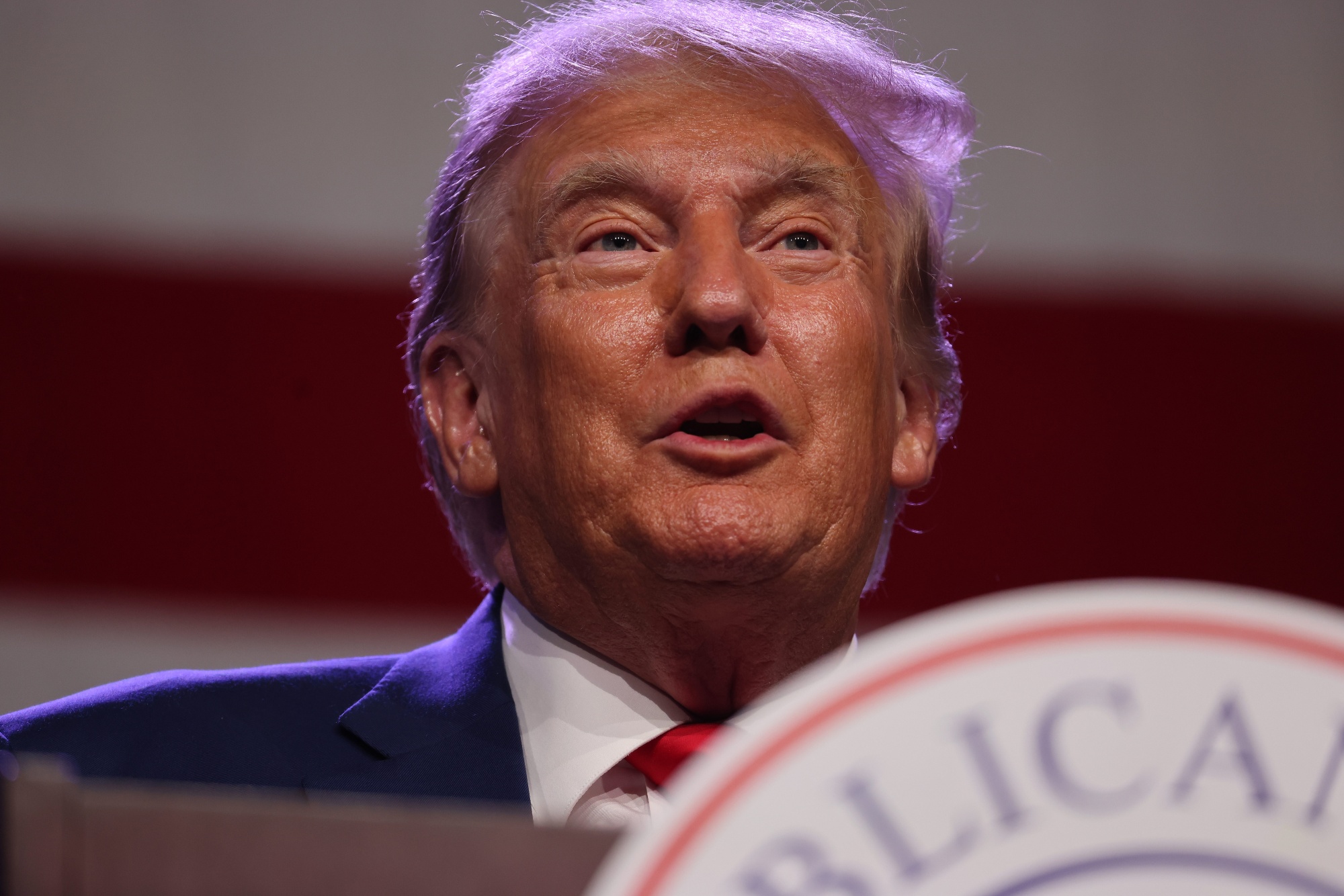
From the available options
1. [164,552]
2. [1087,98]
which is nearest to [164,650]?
[164,552]

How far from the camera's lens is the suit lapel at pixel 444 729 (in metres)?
1.06

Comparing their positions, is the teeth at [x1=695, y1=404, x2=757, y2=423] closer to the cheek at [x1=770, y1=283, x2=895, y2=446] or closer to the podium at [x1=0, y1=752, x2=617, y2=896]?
the cheek at [x1=770, y1=283, x2=895, y2=446]

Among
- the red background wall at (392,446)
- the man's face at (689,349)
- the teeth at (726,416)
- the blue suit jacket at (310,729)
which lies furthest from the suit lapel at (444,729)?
the red background wall at (392,446)

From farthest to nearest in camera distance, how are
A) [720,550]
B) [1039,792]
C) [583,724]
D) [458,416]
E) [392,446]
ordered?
[392,446]
[458,416]
[583,724]
[720,550]
[1039,792]

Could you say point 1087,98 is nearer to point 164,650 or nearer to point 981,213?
point 981,213

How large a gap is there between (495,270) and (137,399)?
3.39 ft

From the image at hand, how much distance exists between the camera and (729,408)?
1050mm

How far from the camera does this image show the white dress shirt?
3.49 feet

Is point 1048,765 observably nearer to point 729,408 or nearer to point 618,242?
point 729,408

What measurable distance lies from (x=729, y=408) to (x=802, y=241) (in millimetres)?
194

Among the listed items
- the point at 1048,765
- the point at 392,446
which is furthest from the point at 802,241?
the point at 392,446

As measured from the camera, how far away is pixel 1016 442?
7.36 feet

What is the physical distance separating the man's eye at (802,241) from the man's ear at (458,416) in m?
0.31

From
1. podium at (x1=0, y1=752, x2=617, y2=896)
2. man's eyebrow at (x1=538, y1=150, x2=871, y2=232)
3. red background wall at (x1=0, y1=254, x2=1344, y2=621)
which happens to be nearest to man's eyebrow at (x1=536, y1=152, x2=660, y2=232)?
man's eyebrow at (x1=538, y1=150, x2=871, y2=232)
